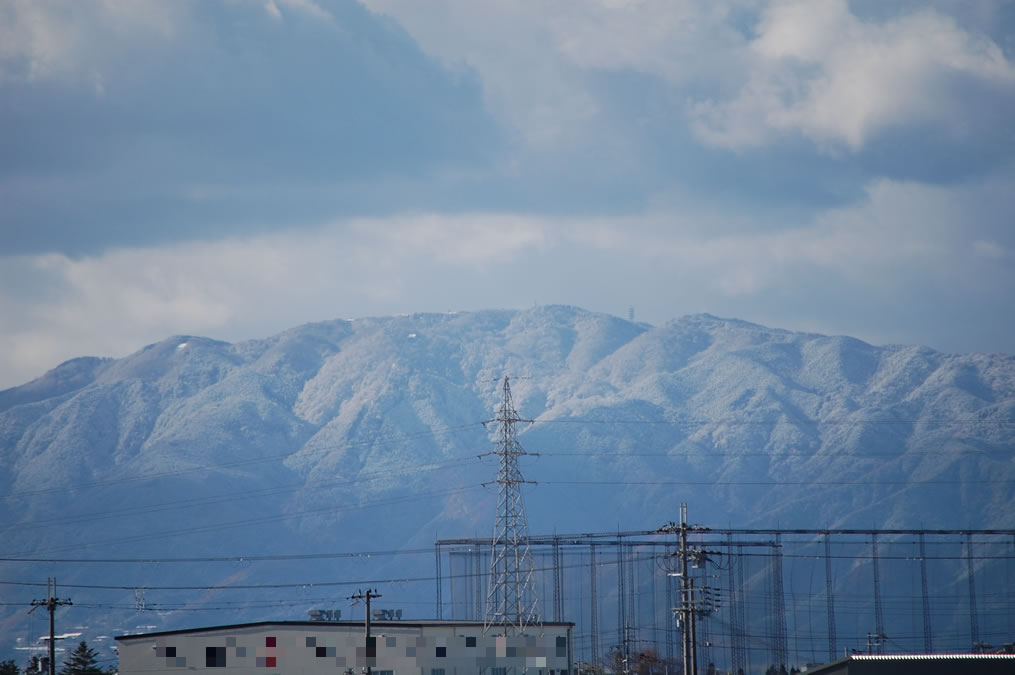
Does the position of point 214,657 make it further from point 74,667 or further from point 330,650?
point 74,667

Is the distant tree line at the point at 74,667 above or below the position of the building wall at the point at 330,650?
below

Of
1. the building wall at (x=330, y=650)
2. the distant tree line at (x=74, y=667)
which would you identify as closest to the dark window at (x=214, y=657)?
the building wall at (x=330, y=650)

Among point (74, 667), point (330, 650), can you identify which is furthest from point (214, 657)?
point (74, 667)

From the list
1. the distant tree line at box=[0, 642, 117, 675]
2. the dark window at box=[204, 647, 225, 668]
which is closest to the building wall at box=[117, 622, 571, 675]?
the dark window at box=[204, 647, 225, 668]

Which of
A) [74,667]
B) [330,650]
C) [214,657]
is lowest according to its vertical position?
[74,667]

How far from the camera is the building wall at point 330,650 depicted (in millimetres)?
87812

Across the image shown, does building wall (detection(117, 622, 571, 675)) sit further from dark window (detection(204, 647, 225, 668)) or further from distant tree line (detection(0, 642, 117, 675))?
distant tree line (detection(0, 642, 117, 675))

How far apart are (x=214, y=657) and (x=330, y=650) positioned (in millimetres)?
6775

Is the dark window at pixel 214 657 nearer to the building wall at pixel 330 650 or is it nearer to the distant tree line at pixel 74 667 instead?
the building wall at pixel 330 650

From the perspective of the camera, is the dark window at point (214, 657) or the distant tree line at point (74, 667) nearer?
the dark window at point (214, 657)

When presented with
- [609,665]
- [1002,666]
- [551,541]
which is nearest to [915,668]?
[1002,666]

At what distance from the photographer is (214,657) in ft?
289

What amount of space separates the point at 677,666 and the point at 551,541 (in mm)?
37375

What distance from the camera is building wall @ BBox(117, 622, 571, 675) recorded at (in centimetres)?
8781
